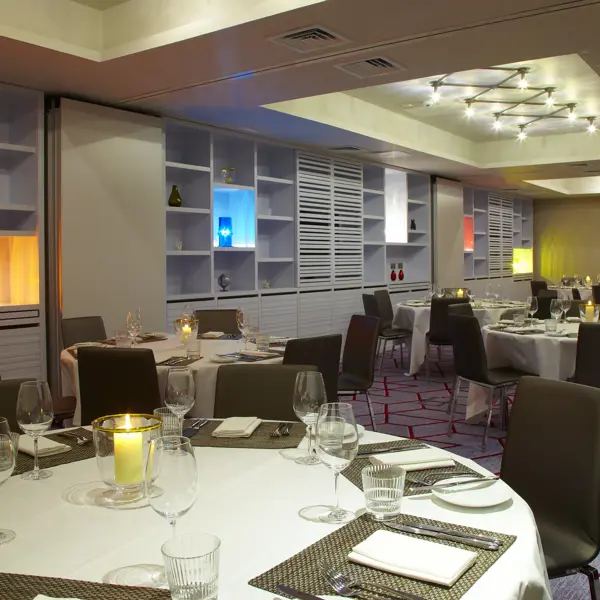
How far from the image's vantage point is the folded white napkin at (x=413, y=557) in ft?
3.99

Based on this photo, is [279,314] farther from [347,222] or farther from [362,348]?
[362,348]

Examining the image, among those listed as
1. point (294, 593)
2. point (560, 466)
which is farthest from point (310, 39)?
point (294, 593)

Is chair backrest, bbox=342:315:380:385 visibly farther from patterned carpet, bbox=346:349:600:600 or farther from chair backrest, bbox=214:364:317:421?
chair backrest, bbox=214:364:317:421

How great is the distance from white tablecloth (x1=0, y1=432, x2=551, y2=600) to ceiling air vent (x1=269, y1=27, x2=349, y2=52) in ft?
10.1

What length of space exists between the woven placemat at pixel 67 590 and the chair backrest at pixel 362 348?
3.69 meters

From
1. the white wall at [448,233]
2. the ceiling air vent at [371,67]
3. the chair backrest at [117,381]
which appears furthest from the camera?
the white wall at [448,233]

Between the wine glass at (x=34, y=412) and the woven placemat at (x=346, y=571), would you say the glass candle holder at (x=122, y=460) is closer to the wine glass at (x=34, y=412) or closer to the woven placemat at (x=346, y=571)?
the wine glass at (x=34, y=412)

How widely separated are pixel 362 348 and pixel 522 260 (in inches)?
492

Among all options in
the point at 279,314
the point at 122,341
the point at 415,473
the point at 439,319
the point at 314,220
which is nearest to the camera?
the point at 415,473

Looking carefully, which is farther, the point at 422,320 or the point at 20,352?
the point at 422,320

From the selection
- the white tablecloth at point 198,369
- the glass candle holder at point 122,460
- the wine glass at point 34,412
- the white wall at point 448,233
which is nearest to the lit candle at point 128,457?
the glass candle holder at point 122,460

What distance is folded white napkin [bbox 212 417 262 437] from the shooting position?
2.18m

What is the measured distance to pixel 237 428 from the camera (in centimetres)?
220

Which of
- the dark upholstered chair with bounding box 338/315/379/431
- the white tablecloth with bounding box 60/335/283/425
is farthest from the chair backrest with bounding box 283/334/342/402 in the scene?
the dark upholstered chair with bounding box 338/315/379/431
